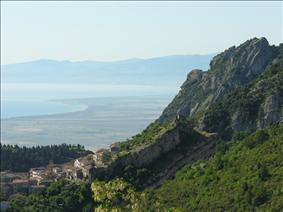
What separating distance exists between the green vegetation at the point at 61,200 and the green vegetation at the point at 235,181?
20.9ft

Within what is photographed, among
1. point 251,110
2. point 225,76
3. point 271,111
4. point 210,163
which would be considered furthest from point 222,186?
point 225,76

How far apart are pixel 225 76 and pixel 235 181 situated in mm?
59722

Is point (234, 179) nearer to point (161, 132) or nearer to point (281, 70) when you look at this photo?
point (161, 132)

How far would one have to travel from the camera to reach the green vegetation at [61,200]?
5278 cm

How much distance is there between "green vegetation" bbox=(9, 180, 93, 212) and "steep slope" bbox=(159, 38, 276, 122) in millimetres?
45883

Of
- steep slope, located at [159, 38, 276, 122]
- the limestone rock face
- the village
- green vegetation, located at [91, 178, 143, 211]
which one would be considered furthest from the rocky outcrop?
steep slope, located at [159, 38, 276, 122]

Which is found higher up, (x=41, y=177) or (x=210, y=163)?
(x=210, y=163)

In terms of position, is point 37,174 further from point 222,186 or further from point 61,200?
point 222,186

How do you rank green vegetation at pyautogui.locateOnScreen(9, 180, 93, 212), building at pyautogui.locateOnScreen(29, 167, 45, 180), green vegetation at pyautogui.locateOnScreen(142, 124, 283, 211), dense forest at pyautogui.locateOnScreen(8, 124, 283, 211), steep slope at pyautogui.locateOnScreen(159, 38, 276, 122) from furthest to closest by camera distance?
steep slope at pyautogui.locateOnScreen(159, 38, 276, 122) < building at pyautogui.locateOnScreen(29, 167, 45, 180) < green vegetation at pyautogui.locateOnScreen(9, 180, 93, 212) < dense forest at pyautogui.locateOnScreen(8, 124, 283, 211) < green vegetation at pyautogui.locateOnScreen(142, 124, 283, 211)

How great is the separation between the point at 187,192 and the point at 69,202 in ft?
33.5

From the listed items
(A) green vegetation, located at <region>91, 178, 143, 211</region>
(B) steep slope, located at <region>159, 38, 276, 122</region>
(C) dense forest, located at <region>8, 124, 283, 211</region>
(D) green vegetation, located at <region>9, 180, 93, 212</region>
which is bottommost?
(D) green vegetation, located at <region>9, 180, 93, 212</region>

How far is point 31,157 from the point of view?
103 meters

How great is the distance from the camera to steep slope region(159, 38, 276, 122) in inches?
4055

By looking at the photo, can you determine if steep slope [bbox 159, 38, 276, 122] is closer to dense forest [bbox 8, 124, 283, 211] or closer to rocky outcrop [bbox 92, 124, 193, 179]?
rocky outcrop [bbox 92, 124, 193, 179]
